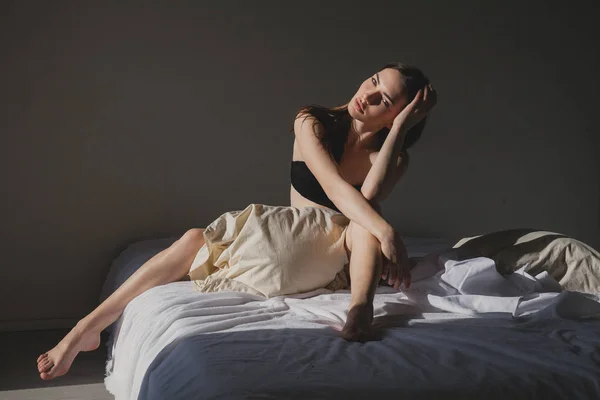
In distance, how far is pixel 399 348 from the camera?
4.95ft

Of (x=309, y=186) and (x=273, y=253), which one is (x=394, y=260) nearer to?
(x=273, y=253)

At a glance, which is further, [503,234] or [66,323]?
[66,323]

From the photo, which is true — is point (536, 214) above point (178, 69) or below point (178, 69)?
below

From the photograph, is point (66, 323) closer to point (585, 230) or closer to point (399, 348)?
point (399, 348)

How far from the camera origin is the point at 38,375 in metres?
2.53

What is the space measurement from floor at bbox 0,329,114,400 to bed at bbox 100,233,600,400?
0.87 feet

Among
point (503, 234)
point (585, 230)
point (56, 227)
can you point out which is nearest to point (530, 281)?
point (503, 234)

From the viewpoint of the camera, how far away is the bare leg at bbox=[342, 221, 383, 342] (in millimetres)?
1615

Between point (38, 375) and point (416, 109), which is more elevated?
point (416, 109)

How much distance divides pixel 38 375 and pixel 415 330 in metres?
1.45

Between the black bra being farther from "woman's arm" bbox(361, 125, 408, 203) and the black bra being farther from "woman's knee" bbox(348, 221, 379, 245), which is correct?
"woman's knee" bbox(348, 221, 379, 245)

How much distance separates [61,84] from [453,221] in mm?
1971

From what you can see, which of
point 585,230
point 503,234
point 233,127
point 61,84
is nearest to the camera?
point 503,234

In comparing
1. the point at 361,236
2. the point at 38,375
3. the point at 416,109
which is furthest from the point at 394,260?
the point at 38,375
